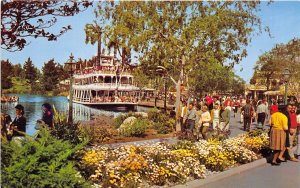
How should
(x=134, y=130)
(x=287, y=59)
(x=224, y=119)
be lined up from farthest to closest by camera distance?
(x=287, y=59)
(x=134, y=130)
(x=224, y=119)

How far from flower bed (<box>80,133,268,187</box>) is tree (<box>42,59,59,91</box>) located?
82.0m

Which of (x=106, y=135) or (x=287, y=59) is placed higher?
(x=287, y=59)

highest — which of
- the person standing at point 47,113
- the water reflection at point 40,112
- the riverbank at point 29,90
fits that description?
the riverbank at point 29,90

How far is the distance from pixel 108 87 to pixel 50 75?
1492 inches

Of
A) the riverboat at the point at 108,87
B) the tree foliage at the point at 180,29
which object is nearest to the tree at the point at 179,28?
the tree foliage at the point at 180,29

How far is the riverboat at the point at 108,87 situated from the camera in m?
57.4

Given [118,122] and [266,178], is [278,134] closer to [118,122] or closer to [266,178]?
[266,178]

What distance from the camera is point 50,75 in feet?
303

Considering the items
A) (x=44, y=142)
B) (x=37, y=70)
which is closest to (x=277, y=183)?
(x=44, y=142)

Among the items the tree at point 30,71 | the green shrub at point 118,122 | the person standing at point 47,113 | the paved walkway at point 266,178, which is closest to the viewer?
the paved walkway at point 266,178

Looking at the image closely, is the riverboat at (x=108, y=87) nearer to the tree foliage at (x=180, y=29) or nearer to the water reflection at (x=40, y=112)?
the water reflection at (x=40, y=112)

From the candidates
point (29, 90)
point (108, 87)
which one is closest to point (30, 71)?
point (29, 90)

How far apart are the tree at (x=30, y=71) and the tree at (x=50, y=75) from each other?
2089 mm

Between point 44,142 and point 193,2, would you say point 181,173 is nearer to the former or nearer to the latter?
point 44,142
